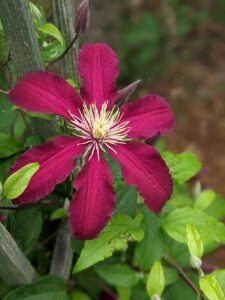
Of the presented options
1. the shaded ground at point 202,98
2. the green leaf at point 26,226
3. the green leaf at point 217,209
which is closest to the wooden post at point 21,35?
the green leaf at point 26,226

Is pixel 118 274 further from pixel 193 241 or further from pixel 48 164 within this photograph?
pixel 48 164

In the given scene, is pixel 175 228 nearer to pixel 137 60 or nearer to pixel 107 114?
pixel 107 114

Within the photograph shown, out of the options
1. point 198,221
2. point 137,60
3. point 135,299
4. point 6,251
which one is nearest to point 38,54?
point 6,251

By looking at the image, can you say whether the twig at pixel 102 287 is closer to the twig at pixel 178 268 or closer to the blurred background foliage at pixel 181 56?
the twig at pixel 178 268

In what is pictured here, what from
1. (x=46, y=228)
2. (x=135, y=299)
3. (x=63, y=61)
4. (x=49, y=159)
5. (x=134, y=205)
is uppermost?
(x=63, y=61)

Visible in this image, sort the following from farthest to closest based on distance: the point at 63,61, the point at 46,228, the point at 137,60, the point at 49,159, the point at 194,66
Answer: the point at 194,66
the point at 137,60
the point at 46,228
the point at 63,61
the point at 49,159

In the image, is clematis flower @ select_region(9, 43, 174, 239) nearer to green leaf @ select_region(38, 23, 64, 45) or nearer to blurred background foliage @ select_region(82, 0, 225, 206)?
green leaf @ select_region(38, 23, 64, 45)
